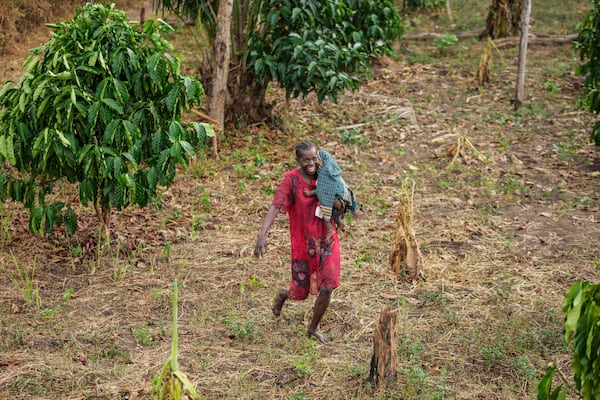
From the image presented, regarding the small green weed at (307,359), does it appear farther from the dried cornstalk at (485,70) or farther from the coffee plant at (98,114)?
the dried cornstalk at (485,70)

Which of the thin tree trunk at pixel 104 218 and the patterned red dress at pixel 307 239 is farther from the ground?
the patterned red dress at pixel 307 239

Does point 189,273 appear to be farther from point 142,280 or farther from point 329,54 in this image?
point 329,54

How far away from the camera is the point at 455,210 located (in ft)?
23.8

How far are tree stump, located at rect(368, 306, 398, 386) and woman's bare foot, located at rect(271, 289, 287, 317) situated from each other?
0.90 meters

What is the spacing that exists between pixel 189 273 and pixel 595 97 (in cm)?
481

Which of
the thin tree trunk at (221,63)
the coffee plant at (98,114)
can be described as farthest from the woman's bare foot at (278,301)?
the thin tree trunk at (221,63)

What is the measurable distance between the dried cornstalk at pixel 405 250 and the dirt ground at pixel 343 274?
12 centimetres

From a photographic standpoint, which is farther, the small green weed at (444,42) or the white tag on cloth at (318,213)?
the small green weed at (444,42)

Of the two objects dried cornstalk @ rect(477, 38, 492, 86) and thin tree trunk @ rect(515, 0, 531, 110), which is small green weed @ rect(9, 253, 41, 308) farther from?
dried cornstalk @ rect(477, 38, 492, 86)

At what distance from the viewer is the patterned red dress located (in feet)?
15.2

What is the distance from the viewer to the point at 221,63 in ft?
27.1

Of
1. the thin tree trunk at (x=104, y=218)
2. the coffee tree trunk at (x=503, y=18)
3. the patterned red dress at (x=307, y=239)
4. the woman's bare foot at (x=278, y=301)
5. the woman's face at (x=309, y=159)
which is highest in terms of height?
the coffee tree trunk at (x=503, y=18)

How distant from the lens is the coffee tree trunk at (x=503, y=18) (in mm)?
13406

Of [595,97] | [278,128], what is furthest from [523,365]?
[278,128]
